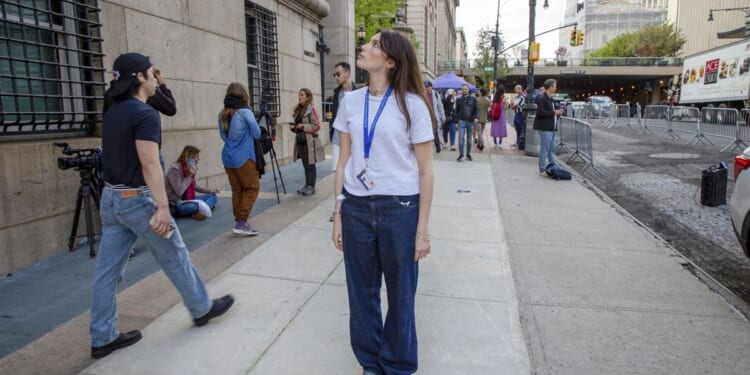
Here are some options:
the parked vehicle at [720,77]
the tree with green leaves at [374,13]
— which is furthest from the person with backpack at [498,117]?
the parked vehicle at [720,77]

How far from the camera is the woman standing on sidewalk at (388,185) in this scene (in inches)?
101

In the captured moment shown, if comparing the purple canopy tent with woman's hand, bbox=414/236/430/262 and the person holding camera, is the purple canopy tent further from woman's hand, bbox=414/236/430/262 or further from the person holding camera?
woman's hand, bbox=414/236/430/262

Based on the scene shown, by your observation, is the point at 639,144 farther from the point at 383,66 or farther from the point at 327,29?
the point at 383,66

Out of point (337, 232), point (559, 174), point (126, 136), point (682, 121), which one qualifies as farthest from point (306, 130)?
point (682, 121)

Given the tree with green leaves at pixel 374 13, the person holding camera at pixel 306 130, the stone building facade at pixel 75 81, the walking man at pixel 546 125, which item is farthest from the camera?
the tree with green leaves at pixel 374 13

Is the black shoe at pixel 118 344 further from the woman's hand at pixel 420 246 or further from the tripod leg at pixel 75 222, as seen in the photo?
the tripod leg at pixel 75 222

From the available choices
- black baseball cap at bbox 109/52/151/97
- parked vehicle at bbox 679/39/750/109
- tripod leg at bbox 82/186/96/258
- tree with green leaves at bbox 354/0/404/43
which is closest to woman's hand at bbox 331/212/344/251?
black baseball cap at bbox 109/52/151/97

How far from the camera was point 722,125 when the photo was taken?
15367 mm

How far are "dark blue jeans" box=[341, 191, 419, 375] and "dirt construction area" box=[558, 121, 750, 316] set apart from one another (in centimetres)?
298

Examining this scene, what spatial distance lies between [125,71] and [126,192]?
2.42 ft

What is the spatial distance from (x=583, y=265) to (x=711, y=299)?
109 centimetres

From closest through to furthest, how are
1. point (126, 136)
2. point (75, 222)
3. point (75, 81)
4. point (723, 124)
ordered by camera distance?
point (126, 136)
point (75, 222)
point (75, 81)
point (723, 124)

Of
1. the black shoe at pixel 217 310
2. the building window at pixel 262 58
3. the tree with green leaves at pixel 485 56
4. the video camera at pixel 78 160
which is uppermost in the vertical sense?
the tree with green leaves at pixel 485 56

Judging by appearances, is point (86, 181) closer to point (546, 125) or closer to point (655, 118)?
point (546, 125)
